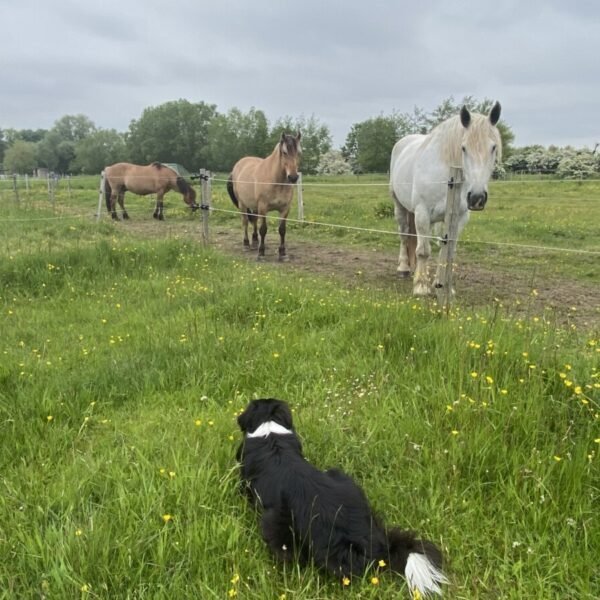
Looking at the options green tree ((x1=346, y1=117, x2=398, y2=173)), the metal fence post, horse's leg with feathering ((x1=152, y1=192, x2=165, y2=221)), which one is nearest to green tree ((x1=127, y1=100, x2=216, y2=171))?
green tree ((x1=346, y1=117, x2=398, y2=173))

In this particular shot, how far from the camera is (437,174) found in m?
5.74

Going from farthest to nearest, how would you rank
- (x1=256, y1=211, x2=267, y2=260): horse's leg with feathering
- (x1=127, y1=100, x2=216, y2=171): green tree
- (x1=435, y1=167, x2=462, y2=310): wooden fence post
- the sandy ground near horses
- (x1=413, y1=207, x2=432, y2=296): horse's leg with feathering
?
(x1=127, y1=100, x2=216, y2=171): green tree, (x1=256, y1=211, x2=267, y2=260): horse's leg with feathering, (x1=413, y1=207, x2=432, y2=296): horse's leg with feathering, the sandy ground near horses, (x1=435, y1=167, x2=462, y2=310): wooden fence post

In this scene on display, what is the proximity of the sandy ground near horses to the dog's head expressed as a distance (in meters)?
2.20

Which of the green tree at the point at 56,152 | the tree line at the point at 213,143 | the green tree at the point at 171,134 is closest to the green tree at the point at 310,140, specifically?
the tree line at the point at 213,143

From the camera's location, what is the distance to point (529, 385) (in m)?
2.80

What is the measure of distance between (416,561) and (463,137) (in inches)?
180

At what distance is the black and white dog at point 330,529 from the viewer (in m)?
1.75

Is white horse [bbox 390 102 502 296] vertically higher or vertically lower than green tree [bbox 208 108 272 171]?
lower

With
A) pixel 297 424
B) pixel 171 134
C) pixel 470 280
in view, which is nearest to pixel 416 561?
pixel 297 424

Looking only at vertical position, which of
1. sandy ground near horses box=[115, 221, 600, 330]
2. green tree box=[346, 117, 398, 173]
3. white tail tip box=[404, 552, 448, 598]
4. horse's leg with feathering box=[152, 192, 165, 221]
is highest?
green tree box=[346, 117, 398, 173]

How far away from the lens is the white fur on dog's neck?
91.0 inches

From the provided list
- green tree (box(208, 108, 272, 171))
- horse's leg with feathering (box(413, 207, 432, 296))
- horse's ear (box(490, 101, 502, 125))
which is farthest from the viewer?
green tree (box(208, 108, 272, 171))

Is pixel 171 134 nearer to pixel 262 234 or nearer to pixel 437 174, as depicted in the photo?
pixel 262 234

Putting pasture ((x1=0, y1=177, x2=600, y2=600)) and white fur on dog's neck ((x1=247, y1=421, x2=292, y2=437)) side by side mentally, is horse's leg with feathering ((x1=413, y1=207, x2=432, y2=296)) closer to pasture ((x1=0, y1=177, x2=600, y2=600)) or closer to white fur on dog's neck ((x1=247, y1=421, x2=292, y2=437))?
pasture ((x1=0, y1=177, x2=600, y2=600))
